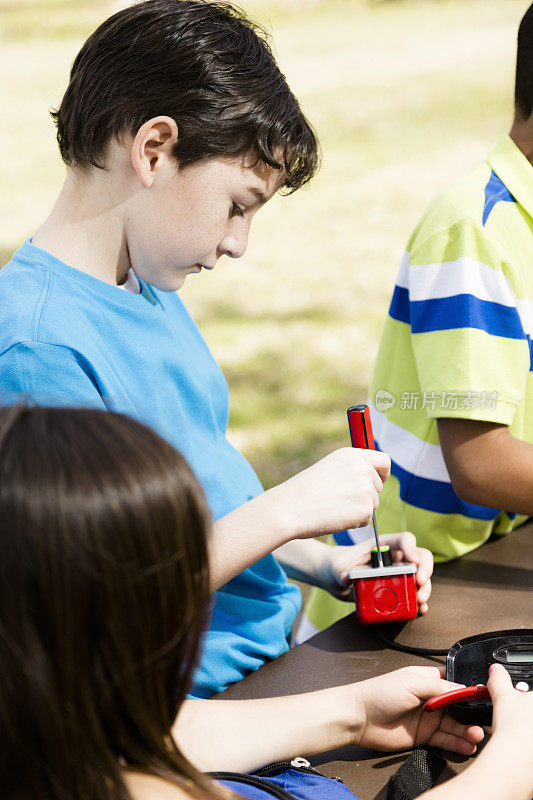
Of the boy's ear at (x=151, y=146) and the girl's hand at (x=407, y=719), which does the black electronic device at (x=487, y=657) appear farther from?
the boy's ear at (x=151, y=146)

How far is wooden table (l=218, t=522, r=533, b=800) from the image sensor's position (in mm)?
928

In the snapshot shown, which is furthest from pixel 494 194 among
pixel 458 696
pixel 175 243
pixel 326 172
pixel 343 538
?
pixel 326 172

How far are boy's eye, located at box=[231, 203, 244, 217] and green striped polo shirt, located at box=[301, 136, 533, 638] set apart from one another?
0.31 meters

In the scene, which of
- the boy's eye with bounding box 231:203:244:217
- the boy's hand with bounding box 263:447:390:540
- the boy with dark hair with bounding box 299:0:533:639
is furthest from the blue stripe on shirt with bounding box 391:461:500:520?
the boy's eye with bounding box 231:203:244:217

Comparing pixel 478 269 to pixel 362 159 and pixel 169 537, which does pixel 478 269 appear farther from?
pixel 362 159

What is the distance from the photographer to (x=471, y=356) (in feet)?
4.09

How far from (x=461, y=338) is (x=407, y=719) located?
0.53 meters

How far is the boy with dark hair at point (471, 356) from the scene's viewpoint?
125cm

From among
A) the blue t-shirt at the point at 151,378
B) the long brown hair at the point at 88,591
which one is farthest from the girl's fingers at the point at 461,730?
the long brown hair at the point at 88,591

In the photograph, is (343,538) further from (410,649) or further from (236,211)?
(236,211)

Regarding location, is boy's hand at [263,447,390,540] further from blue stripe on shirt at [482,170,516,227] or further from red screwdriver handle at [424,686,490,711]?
blue stripe on shirt at [482,170,516,227]

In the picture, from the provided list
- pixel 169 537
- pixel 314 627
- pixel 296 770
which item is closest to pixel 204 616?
pixel 169 537

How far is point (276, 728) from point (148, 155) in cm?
63

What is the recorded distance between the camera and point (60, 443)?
62 centimetres
